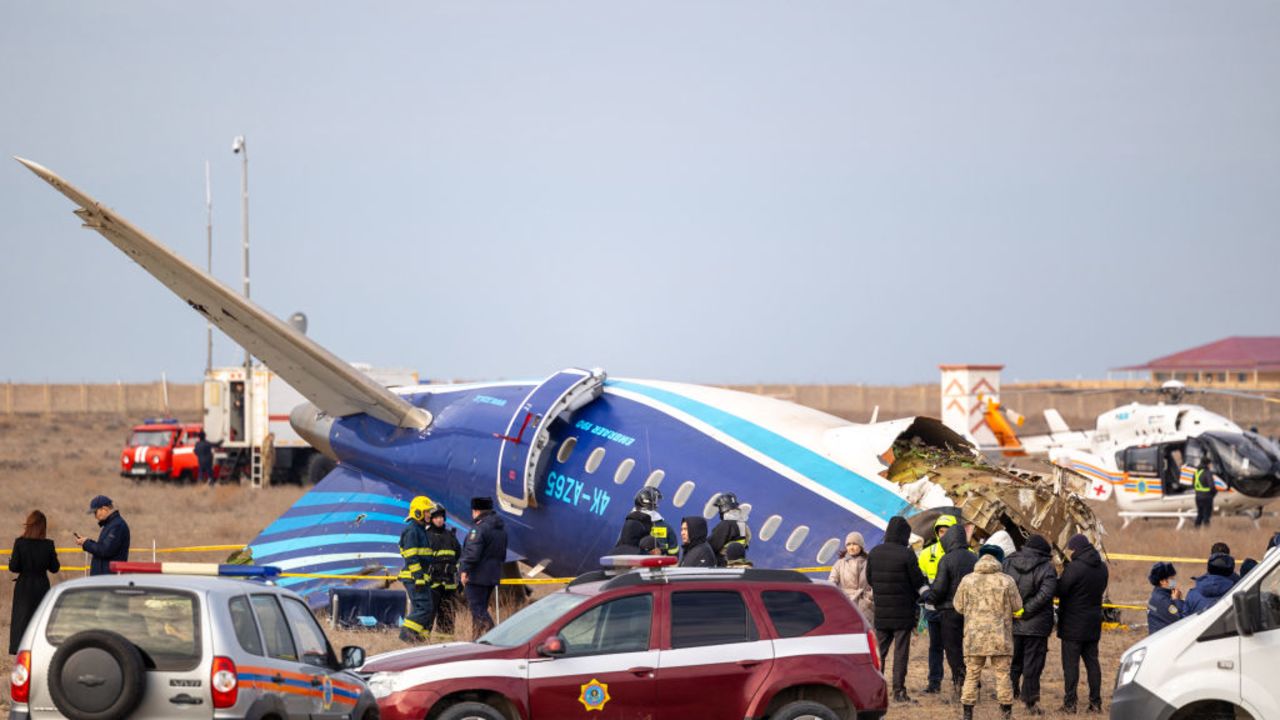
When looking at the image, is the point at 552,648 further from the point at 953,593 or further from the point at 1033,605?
the point at 1033,605

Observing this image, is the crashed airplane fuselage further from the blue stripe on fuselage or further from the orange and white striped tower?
the orange and white striped tower

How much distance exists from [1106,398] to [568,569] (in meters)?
87.8

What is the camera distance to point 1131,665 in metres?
11.4

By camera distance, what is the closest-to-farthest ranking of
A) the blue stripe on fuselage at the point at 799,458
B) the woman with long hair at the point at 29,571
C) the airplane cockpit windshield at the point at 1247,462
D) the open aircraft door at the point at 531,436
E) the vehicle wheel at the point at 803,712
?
the vehicle wheel at the point at 803,712
the woman with long hair at the point at 29,571
the blue stripe on fuselage at the point at 799,458
the open aircraft door at the point at 531,436
the airplane cockpit windshield at the point at 1247,462

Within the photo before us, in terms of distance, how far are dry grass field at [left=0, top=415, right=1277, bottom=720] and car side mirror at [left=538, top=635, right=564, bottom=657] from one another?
14.9ft

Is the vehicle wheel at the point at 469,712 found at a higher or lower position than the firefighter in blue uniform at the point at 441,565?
lower

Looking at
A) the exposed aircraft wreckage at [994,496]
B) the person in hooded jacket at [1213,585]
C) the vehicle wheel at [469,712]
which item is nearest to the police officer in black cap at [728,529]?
the exposed aircraft wreckage at [994,496]

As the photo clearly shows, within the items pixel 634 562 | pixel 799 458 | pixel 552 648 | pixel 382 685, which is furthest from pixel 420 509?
pixel 552 648

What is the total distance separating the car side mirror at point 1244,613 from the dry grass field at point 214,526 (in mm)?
4908

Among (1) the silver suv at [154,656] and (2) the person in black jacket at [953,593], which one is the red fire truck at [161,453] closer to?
(2) the person in black jacket at [953,593]

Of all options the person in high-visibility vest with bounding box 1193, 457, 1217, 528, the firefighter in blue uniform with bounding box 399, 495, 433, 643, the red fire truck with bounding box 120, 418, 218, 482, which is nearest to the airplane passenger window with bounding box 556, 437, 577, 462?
the firefighter in blue uniform with bounding box 399, 495, 433, 643

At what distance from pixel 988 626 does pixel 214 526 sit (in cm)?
2544

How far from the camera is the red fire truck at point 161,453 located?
173 ft

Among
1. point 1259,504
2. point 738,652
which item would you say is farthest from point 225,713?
point 1259,504
